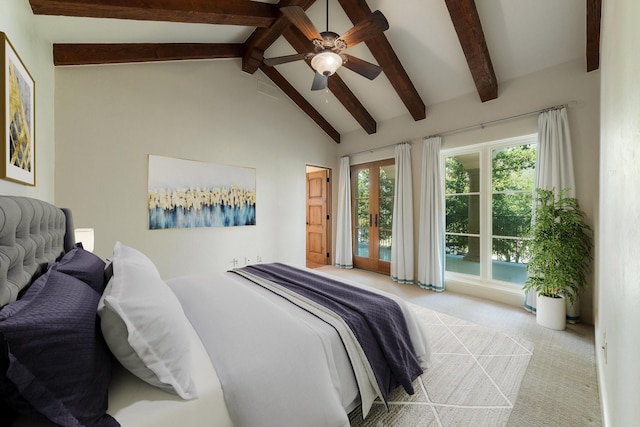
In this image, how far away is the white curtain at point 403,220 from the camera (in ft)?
13.9

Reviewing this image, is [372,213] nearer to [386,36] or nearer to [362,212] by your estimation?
[362,212]

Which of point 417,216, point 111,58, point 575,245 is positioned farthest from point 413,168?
point 111,58

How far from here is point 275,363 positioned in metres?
1.14

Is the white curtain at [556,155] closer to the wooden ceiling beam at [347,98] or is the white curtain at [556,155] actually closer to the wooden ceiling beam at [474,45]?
the wooden ceiling beam at [474,45]

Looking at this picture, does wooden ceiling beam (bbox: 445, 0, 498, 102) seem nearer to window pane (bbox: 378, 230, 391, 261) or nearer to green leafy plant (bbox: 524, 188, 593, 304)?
green leafy plant (bbox: 524, 188, 593, 304)

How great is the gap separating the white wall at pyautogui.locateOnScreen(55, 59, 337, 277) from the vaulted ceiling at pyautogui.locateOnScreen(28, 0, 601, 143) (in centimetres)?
26

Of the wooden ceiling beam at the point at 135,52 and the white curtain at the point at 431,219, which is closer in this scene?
the wooden ceiling beam at the point at 135,52

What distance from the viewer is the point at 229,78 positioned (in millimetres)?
3953

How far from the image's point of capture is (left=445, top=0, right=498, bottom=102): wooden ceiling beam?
2.60 metres

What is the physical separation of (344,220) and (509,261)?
8.89 feet

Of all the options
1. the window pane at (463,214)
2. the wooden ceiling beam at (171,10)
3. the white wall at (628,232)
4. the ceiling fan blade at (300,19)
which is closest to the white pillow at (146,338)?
the white wall at (628,232)

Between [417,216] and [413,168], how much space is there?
29.9 inches

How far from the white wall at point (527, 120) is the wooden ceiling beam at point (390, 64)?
255mm

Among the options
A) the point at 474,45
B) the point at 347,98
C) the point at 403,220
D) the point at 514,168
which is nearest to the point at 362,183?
the point at 403,220
